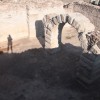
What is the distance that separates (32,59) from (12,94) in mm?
2949

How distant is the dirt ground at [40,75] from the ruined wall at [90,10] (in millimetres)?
2516

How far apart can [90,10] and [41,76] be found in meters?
6.65

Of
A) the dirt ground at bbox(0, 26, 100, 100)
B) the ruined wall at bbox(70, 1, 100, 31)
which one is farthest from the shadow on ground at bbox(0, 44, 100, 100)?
the ruined wall at bbox(70, 1, 100, 31)

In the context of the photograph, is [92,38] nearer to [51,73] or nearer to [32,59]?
[51,73]

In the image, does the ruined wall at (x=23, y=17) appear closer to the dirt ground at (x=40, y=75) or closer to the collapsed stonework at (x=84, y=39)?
the dirt ground at (x=40, y=75)

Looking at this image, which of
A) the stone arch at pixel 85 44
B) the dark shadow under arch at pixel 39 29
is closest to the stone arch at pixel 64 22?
the stone arch at pixel 85 44

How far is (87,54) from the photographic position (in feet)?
32.4

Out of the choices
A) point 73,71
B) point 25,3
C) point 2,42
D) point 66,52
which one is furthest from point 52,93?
point 25,3

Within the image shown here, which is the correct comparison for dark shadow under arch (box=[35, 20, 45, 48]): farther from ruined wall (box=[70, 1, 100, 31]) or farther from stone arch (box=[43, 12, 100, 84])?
stone arch (box=[43, 12, 100, 84])

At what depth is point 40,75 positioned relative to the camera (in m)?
11.3

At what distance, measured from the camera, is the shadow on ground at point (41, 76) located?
32.9ft

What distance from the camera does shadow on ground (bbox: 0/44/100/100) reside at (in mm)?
10031

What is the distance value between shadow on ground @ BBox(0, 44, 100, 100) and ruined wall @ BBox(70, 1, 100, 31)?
2897 millimetres

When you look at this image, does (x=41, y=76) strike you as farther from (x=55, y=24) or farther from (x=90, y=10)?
(x=90, y=10)
